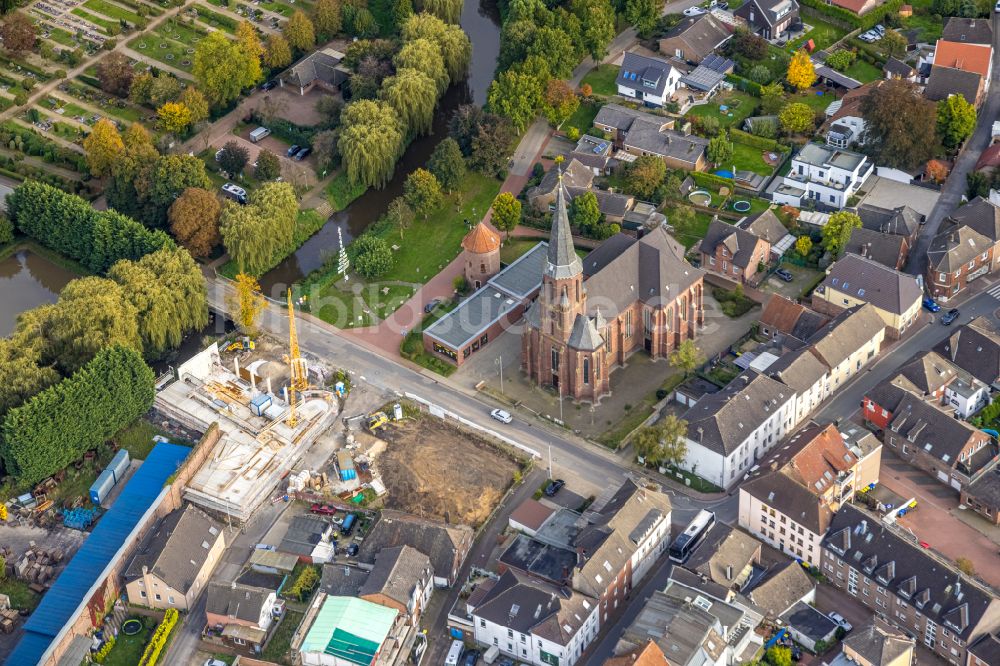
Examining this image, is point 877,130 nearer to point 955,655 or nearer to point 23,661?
point 955,655

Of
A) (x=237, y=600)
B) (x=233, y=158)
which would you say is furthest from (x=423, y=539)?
(x=233, y=158)

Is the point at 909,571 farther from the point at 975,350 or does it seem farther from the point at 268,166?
the point at 268,166

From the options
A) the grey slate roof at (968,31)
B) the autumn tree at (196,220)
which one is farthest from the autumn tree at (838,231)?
the autumn tree at (196,220)

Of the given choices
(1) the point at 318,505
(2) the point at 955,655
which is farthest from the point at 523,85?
(2) the point at 955,655

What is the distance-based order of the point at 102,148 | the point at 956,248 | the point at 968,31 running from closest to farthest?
the point at 956,248
the point at 102,148
the point at 968,31

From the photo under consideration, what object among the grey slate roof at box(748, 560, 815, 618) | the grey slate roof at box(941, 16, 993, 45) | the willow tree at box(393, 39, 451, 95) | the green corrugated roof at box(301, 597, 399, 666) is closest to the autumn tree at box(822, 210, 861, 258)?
the grey slate roof at box(941, 16, 993, 45)

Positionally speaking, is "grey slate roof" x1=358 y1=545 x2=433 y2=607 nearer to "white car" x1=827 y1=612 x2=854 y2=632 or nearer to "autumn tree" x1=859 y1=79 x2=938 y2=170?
"white car" x1=827 y1=612 x2=854 y2=632

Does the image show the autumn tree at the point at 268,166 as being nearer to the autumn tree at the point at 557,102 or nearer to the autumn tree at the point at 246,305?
the autumn tree at the point at 246,305
